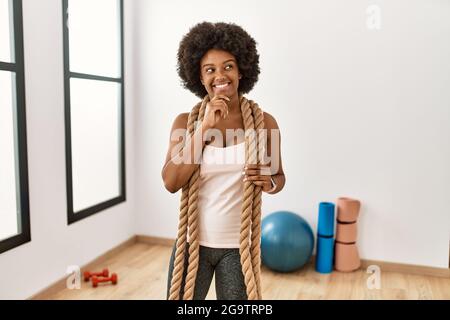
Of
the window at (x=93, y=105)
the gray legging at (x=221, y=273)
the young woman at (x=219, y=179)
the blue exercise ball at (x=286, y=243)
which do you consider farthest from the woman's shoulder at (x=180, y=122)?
the blue exercise ball at (x=286, y=243)

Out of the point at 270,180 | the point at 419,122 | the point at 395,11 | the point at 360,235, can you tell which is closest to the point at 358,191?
the point at 360,235

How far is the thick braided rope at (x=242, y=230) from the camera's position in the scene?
4.40 feet

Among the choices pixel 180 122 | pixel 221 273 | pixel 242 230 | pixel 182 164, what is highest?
pixel 180 122

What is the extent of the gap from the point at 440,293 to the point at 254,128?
229 centimetres

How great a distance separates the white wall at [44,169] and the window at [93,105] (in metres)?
0.09

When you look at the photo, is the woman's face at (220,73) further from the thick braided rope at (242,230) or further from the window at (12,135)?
the window at (12,135)

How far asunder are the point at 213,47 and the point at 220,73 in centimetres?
10

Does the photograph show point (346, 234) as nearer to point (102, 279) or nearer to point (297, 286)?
point (297, 286)

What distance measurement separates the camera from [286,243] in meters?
3.08

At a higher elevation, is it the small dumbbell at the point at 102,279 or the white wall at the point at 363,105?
the white wall at the point at 363,105

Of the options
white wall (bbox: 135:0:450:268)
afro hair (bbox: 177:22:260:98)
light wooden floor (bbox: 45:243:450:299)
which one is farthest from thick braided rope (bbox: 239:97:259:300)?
white wall (bbox: 135:0:450:268)

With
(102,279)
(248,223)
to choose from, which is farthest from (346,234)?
(248,223)

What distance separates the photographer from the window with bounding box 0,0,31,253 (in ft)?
7.96

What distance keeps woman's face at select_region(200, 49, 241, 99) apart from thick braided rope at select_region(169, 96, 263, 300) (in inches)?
2.8
